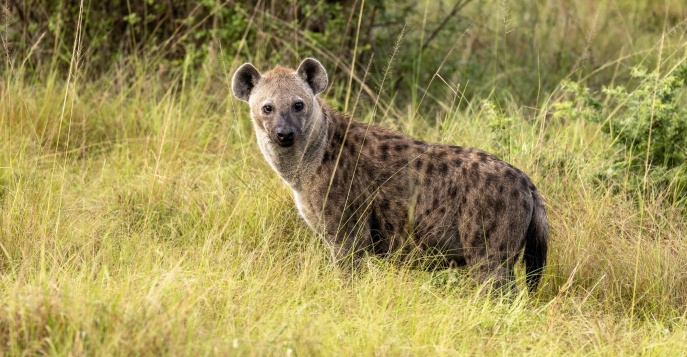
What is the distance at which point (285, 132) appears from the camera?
5.00 metres

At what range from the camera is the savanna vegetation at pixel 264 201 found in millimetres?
4121

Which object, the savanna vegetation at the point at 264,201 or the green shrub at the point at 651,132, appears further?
the green shrub at the point at 651,132

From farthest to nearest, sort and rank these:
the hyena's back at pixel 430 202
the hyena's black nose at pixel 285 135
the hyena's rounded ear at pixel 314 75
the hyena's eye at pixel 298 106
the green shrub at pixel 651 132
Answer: the green shrub at pixel 651 132 < the hyena's rounded ear at pixel 314 75 < the hyena's eye at pixel 298 106 < the hyena's black nose at pixel 285 135 < the hyena's back at pixel 430 202

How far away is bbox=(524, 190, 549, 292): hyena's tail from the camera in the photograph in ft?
15.7

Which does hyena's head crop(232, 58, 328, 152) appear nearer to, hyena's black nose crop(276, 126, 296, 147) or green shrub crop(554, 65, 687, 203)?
hyena's black nose crop(276, 126, 296, 147)

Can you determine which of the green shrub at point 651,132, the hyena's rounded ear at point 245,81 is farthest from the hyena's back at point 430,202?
the green shrub at point 651,132

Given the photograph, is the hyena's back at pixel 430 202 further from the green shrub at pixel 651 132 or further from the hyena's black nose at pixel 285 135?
the green shrub at pixel 651 132

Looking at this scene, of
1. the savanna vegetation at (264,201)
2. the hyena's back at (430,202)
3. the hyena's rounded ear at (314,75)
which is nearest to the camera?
the savanna vegetation at (264,201)

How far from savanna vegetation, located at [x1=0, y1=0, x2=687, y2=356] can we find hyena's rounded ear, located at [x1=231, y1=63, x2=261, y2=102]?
151 mm

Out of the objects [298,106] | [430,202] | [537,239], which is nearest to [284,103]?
[298,106]

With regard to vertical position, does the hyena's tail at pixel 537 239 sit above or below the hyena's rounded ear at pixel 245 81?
below

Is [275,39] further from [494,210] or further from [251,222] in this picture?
[494,210]

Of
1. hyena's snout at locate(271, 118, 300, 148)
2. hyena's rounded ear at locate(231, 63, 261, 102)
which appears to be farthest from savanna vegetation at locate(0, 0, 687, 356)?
hyena's snout at locate(271, 118, 300, 148)

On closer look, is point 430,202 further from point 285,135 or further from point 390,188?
point 285,135
